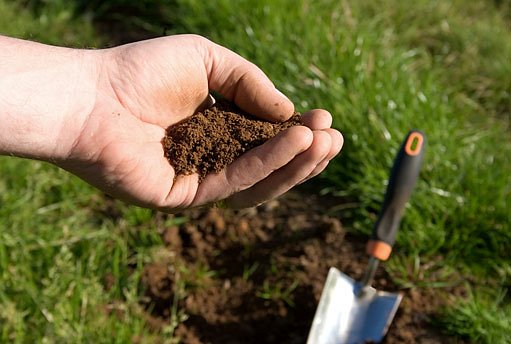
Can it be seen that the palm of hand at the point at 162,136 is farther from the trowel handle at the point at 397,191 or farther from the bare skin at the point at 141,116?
the trowel handle at the point at 397,191

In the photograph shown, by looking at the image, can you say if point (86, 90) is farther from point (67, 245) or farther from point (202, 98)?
point (67, 245)

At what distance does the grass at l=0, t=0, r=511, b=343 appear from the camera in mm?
2475

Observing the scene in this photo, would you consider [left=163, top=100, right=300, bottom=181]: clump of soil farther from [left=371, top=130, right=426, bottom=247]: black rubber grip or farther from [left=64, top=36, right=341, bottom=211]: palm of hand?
[left=371, top=130, right=426, bottom=247]: black rubber grip

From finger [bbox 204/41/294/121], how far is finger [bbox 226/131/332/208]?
19cm

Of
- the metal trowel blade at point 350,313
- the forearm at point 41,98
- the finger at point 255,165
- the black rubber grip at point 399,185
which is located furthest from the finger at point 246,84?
the metal trowel blade at point 350,313

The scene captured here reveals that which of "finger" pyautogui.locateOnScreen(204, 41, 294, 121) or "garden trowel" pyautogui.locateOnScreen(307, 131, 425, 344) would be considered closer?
"finger" pyautogui.locateOnScreen(204, 41, 294, 121)

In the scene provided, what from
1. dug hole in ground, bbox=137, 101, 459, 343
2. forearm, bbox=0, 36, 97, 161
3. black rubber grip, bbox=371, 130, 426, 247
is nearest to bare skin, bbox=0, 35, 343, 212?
forearm, bbox=0, 36, 97, 161

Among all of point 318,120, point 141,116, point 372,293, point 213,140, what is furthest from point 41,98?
point 372,293

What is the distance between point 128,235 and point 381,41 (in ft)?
4.93

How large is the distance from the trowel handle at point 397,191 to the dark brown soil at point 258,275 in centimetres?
27

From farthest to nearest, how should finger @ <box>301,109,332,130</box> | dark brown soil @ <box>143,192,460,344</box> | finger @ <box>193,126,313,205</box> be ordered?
1. dark brown soil @ <box>143,192,460,344</box>
2. finger @ <box>301,109,332,130</box>
3. finger @ <box>193,126,313,205</box>

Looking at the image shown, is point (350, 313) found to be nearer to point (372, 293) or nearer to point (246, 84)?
Result: point (372, 293)

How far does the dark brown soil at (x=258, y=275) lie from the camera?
8.38 ft

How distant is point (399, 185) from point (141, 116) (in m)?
0.88
